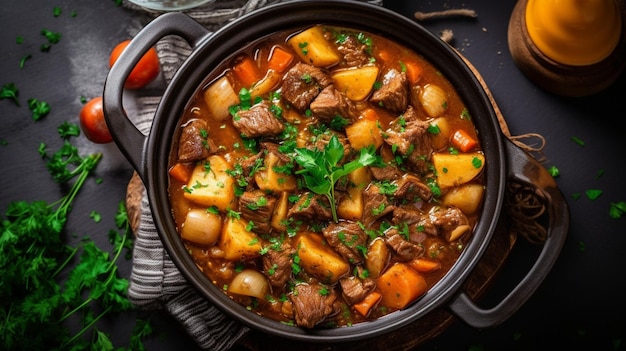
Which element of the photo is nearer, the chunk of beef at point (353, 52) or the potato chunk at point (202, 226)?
the potato chunk at point (202, 226)

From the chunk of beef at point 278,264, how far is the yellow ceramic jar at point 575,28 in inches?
85.4

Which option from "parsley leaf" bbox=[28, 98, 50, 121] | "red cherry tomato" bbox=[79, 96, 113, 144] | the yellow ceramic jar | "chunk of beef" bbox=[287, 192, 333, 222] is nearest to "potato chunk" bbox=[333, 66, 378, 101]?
"chunk of beef" bbox=[287, 192, 333, 222]

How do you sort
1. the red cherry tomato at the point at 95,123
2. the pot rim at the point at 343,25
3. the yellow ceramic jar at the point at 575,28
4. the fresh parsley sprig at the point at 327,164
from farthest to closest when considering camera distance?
the red cherry tomato at the point at 95,123 < the yellow ceramic jar at the point at 575,28 < the pot rim at the point at 343,25 < the fresh parsley sprig at the point at 327,164

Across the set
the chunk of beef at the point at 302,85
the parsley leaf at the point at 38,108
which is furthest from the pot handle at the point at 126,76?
the parsley leaf at the point at 38,108

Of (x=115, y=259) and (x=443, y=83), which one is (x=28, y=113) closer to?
(x=115, y=259)

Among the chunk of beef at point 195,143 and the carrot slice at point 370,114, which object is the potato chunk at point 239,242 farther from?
the carrot slice at point 370,114

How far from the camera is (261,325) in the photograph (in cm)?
368

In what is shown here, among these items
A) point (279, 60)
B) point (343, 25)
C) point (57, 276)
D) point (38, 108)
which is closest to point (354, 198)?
point (279, 60)

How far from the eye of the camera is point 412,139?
12.1 feet

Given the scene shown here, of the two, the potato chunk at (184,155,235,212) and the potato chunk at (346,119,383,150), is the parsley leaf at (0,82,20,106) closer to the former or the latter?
the potato chunk at (184,155,235,212)

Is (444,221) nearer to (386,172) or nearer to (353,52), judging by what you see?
(386,172)

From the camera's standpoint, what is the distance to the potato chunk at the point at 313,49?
3.85 m

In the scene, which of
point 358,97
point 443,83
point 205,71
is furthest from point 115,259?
point 443,83

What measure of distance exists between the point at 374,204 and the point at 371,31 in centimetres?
100
